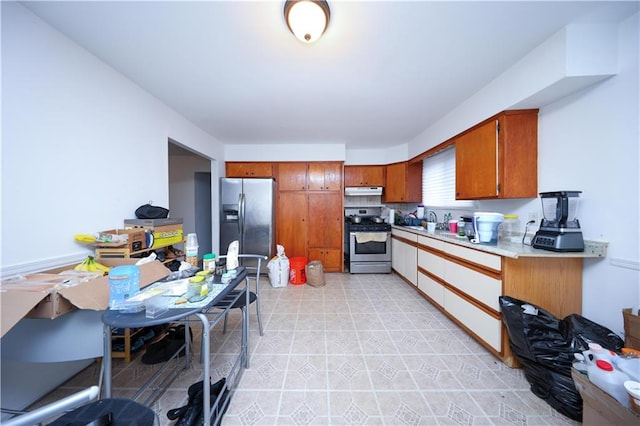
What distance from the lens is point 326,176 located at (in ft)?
12.7

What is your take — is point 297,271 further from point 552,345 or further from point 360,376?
point 552,345

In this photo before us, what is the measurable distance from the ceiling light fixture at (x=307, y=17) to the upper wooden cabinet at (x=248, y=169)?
8.85 ft

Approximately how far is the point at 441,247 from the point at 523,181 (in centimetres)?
96

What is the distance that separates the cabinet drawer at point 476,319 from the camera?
1.67 m

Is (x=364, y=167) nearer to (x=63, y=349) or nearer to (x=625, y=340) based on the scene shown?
(x=625, y=340)

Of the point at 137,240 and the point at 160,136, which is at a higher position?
the point at 160,136

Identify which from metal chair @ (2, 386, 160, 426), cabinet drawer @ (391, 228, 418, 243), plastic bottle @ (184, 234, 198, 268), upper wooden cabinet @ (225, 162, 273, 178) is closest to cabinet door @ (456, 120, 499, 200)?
cabinet drawer @ (391, 228, 418, 243)

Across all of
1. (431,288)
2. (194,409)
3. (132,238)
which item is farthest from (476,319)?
(132,238)

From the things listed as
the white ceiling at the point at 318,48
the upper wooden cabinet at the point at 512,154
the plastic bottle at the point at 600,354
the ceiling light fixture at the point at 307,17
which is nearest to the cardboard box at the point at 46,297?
the white ceiling at the point at 318,48

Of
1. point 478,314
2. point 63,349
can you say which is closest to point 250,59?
point 63,349

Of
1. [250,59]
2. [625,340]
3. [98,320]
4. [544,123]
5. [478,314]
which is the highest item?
[250,59]

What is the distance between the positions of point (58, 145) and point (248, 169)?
8.29ft

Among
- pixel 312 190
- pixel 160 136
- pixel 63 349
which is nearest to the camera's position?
pixel 63 349

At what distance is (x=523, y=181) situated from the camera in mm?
1927
